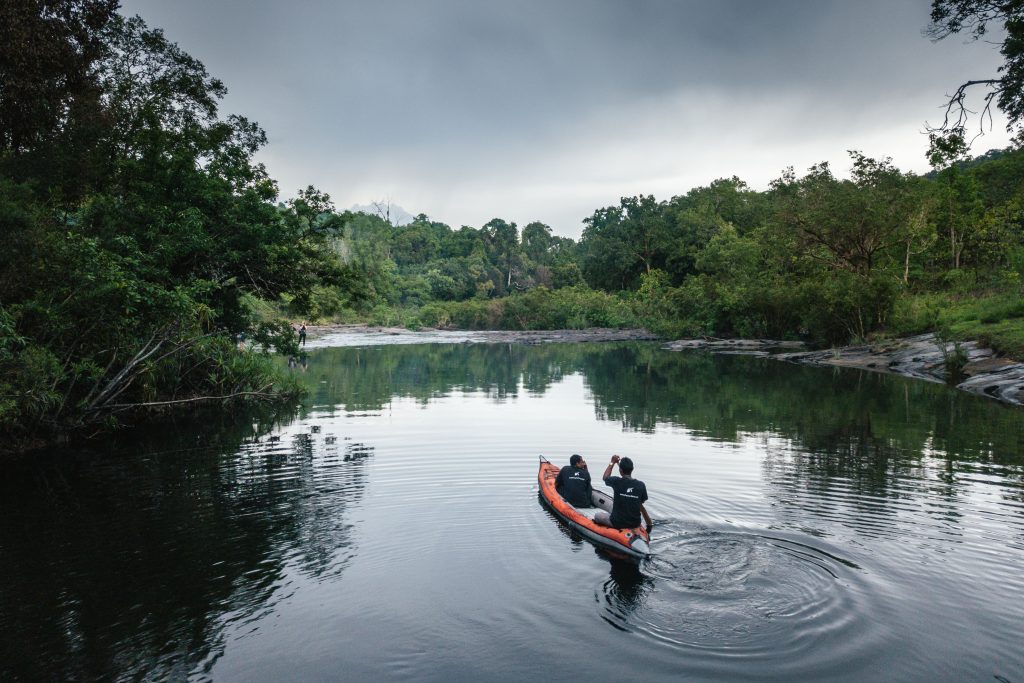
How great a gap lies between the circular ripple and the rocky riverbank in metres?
17.9

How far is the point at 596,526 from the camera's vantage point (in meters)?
9.84

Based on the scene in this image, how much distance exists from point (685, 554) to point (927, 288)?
146ft

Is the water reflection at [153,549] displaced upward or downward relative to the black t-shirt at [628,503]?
downward

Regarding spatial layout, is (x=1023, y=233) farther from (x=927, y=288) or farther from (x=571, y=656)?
(x=571, y=656)

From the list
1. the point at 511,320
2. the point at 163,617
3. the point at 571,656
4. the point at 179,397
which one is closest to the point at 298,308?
the point at 179,397

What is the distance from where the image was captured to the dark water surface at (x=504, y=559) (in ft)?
22.0

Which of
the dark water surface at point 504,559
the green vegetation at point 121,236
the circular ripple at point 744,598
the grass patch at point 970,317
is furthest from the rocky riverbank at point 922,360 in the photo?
the green vegetation at point 121,236

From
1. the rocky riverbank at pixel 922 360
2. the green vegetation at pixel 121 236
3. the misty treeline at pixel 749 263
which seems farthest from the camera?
the misty treeline at pixel 749 263

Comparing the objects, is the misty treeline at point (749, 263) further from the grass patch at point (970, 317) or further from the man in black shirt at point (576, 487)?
the man in black shirt at point (576, 487)

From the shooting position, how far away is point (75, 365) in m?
15.1

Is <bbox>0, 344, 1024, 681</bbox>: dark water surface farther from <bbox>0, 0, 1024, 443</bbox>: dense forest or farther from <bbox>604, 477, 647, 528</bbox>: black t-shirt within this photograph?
<bbox>0, 0, 1024, 443</bbox>: dense forest

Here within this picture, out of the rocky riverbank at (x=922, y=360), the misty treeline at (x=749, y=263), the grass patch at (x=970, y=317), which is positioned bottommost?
the rocky riverbank at (x=922, y=360)

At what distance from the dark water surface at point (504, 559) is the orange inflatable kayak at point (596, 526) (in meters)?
0.22

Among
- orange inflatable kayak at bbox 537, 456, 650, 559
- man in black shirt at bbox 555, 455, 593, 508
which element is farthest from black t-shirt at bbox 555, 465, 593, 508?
orange inflatable kayak at bbox 537, 456, 650, 559
